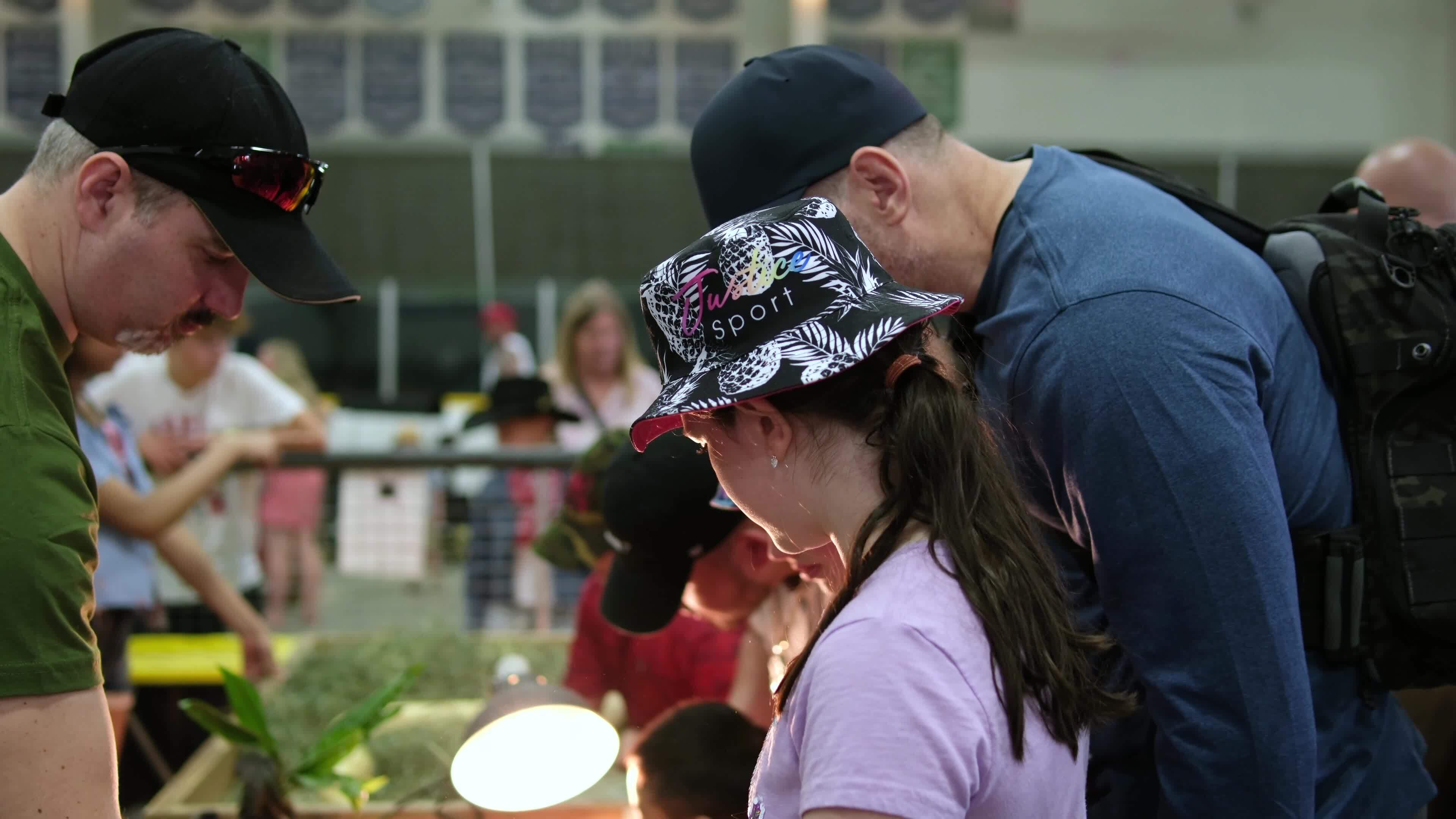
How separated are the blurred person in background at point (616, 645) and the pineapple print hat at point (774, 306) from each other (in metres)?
1.34

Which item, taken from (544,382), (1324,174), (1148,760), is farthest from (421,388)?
(1148,760)

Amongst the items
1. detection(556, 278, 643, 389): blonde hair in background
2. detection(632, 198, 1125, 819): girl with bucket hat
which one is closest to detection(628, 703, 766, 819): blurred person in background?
detection(632, 198, 1125, 819): girl with bucket hat

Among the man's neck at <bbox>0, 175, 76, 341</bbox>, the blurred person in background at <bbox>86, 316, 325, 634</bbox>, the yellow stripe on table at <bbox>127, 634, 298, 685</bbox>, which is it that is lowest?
the yellow stripe on table at <bbox>127, 634, 298, 685</bbox>

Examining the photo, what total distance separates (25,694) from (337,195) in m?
10.1

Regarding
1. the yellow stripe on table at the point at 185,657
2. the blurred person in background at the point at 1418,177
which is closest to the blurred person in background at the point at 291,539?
the yellow stripe on table at the point at 185,657

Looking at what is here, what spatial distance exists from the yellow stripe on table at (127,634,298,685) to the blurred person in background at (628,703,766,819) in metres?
2.28

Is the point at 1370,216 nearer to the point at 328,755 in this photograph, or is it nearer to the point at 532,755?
the point at 532,755

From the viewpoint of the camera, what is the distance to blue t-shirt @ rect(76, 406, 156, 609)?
325cm

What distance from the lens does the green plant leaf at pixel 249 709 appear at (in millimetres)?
2109

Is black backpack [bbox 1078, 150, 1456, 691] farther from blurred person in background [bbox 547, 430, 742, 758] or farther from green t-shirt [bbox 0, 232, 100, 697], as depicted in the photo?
green t-shirt [bbox 0, 232, 100, 697]

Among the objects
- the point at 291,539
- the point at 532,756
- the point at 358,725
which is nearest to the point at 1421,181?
the point at 532,756

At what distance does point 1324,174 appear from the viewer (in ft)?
35.4

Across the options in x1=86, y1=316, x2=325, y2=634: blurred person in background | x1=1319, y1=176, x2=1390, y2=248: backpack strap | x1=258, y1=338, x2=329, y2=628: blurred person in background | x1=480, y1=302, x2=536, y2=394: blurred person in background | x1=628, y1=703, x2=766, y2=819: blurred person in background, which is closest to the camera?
x1=1319, y1=176, x2=1390, y2=248: backpack strap

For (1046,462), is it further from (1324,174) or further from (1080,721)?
(1324,174)
